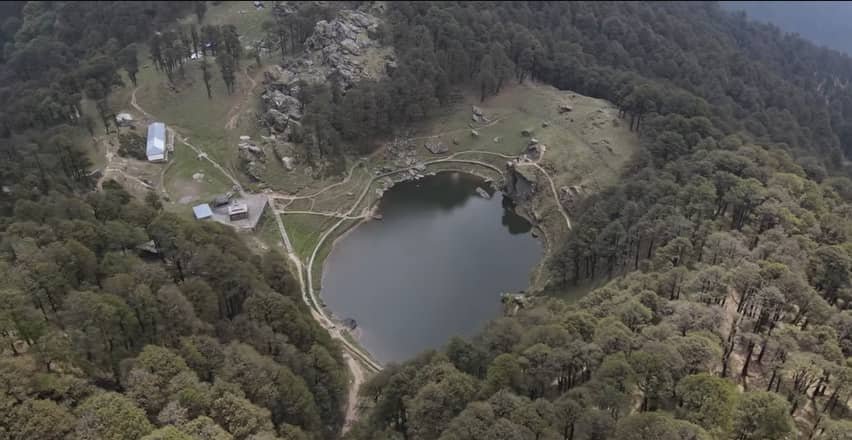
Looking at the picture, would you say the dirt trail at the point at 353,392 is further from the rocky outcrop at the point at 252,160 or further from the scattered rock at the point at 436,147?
the scattered rock at the point at 436,147

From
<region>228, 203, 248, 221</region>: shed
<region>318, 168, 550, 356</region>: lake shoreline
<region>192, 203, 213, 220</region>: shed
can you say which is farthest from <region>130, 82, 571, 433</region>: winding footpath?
<region>192, 203, 213, 220</region>: shed

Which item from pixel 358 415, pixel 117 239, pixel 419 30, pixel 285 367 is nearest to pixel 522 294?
pixel 358 415

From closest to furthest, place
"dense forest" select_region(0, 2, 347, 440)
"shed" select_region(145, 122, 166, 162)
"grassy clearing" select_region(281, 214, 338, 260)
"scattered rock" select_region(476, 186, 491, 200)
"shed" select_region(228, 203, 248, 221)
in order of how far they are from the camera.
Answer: "dense forest" select_region(0, 2, 347, 440) → "shed" select_region(228, 203, 248, 221) → "grassy clearing" select_region(281, 214, 338, 260) → "shed" select_region(145, 122, 166, 162) → "scattered rock" select_region(476, 186, 491, 200)

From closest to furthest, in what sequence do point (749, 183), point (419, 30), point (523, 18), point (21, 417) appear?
point (21, 417)
point (749, 183)
point (419, 30)
point (523, 18)

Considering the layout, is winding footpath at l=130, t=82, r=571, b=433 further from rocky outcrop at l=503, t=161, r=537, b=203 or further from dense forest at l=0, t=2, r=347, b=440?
dense forest at l=0, t=2, r=347, b=440

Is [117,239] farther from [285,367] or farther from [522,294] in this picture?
[522,294]

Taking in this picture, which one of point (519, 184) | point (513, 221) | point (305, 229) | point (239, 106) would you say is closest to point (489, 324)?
point (513, 221)

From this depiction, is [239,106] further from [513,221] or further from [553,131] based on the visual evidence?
[553,131]
